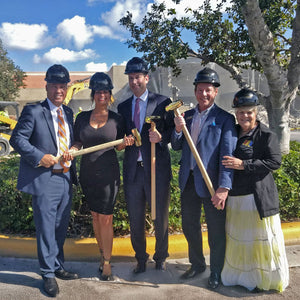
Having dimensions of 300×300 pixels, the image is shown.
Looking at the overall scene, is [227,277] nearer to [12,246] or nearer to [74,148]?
[74,148]

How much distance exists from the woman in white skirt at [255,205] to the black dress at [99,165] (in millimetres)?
1093

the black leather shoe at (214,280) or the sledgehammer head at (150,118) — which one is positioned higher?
the sledgehammer head at (150,118)

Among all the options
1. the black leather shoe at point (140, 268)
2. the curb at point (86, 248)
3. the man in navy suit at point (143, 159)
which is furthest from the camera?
the curb at point (86, 248)

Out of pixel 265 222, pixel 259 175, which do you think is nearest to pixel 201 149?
pixel 259 175

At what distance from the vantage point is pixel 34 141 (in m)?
2.88

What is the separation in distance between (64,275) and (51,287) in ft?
0.97

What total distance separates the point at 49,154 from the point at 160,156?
1.06m

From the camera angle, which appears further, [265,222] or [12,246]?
[12,246]

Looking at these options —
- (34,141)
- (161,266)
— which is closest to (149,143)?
(34,141)

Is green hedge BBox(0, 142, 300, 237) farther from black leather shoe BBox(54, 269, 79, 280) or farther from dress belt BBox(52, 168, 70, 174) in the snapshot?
dress belt BBox(52, 168, 70, 174)

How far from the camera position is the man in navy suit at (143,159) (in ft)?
9.97

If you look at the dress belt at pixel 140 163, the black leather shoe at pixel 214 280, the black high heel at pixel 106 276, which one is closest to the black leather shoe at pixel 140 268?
the black high heel at pixel 106 276

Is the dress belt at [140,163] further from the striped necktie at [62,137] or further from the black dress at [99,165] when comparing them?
the striped necktie at [62,137]

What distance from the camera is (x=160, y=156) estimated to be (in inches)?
122
